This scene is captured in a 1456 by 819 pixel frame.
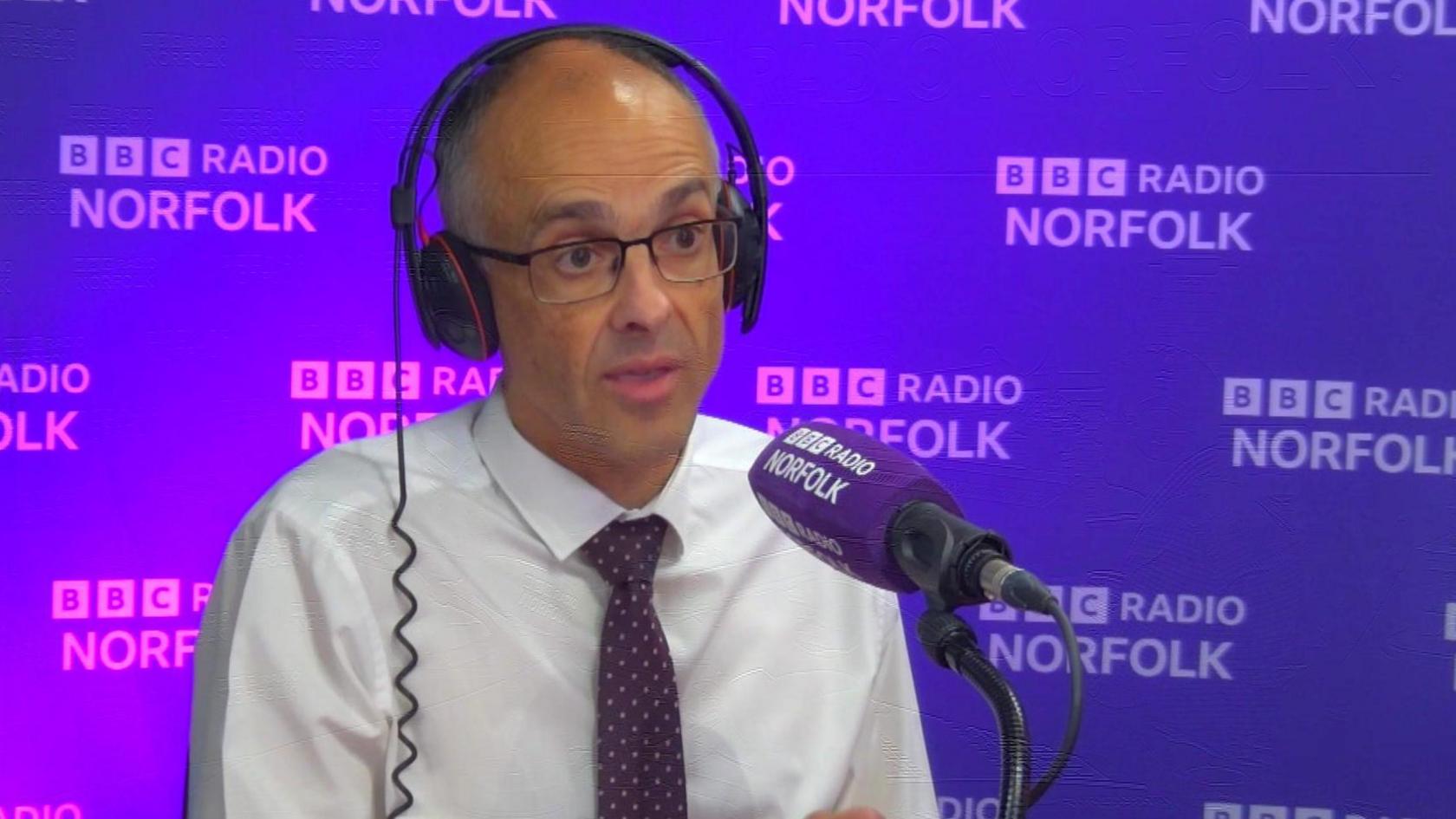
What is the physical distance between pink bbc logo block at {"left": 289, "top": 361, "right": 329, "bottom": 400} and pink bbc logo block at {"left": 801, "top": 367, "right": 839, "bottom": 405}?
0.40 meters

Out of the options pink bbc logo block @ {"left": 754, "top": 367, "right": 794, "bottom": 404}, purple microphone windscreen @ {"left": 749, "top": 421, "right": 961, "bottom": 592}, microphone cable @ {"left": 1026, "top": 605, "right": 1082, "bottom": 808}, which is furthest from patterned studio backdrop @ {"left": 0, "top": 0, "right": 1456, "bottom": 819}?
microphone cable @ {"left": 1026, "top": 605, "right": 1082, "bottom": 808}

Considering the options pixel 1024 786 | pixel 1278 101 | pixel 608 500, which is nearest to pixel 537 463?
pixel 608 500

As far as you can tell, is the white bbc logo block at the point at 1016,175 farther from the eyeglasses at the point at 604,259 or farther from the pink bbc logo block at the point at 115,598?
the pink bbc logo block at the point at 115,598

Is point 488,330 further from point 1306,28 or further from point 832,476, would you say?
point 1306,28

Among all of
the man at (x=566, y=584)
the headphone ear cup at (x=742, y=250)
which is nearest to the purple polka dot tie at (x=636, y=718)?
the man at (x=566, y=584)

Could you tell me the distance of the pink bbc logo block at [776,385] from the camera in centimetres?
120

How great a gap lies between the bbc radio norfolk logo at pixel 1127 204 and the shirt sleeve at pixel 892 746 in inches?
13.9

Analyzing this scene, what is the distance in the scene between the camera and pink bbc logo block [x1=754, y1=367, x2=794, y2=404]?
3.92 ft

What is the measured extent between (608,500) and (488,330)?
0.58 ft

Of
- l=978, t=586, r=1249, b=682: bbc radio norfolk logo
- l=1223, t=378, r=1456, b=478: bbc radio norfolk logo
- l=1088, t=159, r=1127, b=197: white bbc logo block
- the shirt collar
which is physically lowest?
l=978, t=586, r=1249, b=682: bbc radio norfolk logo

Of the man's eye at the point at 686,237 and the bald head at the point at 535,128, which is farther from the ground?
the bald head at the point at 535,128

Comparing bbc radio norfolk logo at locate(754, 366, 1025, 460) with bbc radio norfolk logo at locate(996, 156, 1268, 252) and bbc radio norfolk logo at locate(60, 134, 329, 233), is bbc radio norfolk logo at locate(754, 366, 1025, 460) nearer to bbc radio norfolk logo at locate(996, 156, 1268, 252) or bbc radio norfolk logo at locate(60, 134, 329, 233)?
bbc radio norfolk logo at locate(996, 156, 1268, 252)

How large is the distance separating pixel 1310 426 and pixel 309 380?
0.86 metres

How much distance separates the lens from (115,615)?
1.14m
